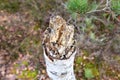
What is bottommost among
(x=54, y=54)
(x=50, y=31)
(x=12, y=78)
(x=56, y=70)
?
(x=12, y=78)

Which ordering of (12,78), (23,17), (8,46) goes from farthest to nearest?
(23,17) → (8,46) → (12,78)

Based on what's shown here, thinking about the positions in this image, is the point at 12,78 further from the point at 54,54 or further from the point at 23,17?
the point at 54,54

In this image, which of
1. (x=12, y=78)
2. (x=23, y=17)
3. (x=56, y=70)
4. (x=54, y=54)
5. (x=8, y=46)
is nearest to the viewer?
(x=54, y=54)

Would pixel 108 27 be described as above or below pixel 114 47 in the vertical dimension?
above

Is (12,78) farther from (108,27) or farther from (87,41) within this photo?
→ (108,27)

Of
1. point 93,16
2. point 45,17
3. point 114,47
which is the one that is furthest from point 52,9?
point 114,47

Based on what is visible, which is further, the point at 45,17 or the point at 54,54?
the point at 45,17

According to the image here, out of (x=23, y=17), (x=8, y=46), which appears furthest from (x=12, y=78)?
(x=23, y=17)
